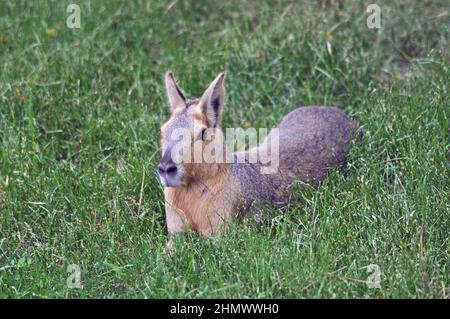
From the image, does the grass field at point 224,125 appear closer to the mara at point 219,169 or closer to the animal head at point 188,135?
the mara at point 219,169

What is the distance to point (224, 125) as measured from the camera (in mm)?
7121

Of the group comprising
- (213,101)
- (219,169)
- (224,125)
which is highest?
(213,101)

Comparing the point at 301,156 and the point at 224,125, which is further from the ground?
the point at 224,125

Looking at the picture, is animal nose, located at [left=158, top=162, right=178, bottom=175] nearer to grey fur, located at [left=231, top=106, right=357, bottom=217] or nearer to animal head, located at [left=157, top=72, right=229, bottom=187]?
animal head, located at [left=157, top=72, right=229, bottom=187]

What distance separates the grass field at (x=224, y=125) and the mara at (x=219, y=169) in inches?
6.3

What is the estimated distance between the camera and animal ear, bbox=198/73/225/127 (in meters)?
5.73

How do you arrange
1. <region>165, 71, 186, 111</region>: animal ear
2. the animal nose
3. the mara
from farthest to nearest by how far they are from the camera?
<region>165, 71, 186, 111</region>: animal ear, the mara, the animal nose

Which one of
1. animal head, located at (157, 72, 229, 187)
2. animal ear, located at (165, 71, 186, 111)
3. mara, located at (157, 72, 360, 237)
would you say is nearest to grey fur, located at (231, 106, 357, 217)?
mara, located at (157, 72, 360, 237)

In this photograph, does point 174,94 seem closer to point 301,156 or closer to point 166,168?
point 166,168

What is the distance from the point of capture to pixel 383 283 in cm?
484

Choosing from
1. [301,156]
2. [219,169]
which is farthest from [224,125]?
[219,169]

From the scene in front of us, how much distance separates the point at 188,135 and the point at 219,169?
0.37 meters

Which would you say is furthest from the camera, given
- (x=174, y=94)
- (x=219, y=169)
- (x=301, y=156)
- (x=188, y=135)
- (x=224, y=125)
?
(x=224, y=125)

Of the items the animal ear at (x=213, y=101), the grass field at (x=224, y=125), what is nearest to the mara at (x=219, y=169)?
the animal ear at (x=213, y=101)
